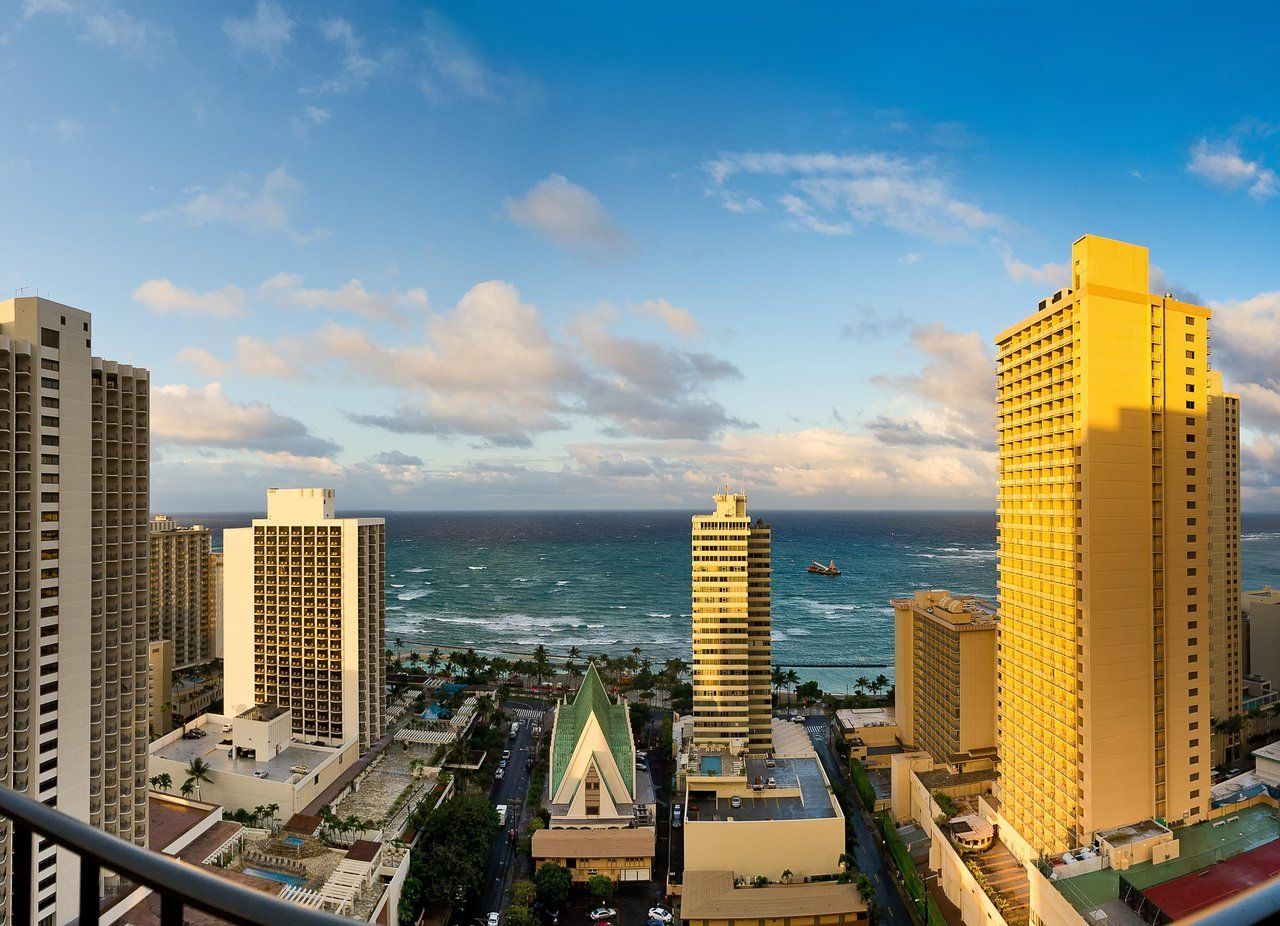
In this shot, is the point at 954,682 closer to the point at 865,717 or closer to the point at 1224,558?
the point at 865,717

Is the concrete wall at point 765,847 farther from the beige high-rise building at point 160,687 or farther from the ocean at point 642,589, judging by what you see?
the beige high-rise building at point 160,687

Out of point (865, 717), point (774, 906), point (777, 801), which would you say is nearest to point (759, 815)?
point (777, 801)

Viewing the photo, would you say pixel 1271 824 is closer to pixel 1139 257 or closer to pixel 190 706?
pixel 1139 257

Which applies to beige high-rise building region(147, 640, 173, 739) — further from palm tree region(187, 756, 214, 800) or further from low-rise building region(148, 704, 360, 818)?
palm tree region(187, 756, 214, 800)

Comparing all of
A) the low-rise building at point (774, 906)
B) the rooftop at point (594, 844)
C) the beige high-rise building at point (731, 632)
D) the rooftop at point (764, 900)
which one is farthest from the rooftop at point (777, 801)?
the low-rise building at point (774, 906)

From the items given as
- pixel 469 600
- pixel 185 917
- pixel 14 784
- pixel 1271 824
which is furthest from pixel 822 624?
pixel 185 917
